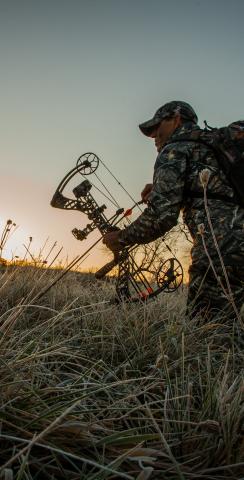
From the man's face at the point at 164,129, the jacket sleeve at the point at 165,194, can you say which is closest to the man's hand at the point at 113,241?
the jacket sleeve at the point at 165,194

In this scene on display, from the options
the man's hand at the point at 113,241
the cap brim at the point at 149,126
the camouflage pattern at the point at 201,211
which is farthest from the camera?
the cap brim at the point at 149,126

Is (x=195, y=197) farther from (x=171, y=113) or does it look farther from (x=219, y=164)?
(x=171, y=113)

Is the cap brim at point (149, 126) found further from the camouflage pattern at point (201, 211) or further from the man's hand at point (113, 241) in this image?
the man's hand at point (113, 241)

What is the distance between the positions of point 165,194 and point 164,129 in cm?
87

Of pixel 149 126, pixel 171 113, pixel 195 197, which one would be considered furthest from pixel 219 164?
pixel 149 126

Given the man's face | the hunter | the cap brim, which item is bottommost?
the hunter

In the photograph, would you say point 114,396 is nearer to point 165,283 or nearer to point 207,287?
point 207,287

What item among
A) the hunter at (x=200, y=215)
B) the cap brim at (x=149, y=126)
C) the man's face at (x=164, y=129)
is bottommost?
the hunter at (x=200, y=215)

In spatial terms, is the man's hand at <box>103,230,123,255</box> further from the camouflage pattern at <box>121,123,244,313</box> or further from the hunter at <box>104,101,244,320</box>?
the camouflage pattern at <box>121,123,244,313</box>

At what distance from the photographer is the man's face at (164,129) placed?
143 inches

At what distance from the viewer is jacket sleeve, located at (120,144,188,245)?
311 cm

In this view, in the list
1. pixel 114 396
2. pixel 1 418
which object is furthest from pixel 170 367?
pixel 1 418

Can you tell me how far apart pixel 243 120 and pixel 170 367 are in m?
2.21

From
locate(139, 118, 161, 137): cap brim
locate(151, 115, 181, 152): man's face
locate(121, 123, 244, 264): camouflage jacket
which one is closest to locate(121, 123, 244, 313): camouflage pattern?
locate(121, 123, 244, 264): camouflage jacket
